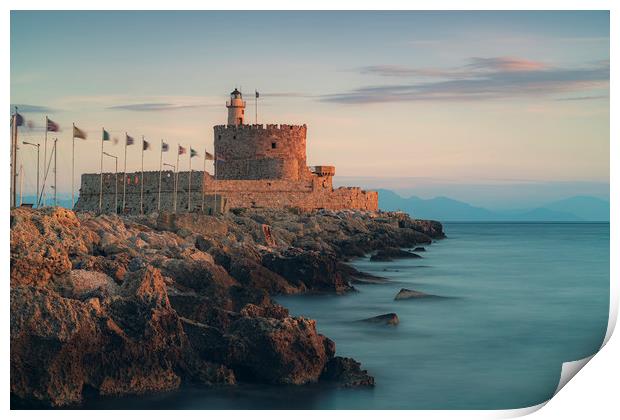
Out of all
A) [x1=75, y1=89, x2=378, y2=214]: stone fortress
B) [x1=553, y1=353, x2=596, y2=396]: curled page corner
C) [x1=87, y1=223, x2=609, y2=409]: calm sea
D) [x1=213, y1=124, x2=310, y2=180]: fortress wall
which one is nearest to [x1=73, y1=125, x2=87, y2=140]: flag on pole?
[x1=87, y1=223, x2=609, y2=409]: calm sea

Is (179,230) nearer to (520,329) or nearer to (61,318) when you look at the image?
(520,329)

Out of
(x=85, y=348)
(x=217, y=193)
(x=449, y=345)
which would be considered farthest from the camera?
(x=217, y=193)

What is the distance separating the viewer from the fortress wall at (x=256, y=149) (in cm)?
3775

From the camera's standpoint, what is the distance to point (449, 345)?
37.1 ft

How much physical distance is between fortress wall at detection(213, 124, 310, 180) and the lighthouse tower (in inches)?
20.0

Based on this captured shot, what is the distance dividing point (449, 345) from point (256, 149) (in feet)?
89.7

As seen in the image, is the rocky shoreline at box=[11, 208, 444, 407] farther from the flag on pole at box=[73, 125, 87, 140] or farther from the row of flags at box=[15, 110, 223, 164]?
the flag on pole at box=[73, 125, 87, 140]

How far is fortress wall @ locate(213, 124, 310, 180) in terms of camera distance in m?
37.8

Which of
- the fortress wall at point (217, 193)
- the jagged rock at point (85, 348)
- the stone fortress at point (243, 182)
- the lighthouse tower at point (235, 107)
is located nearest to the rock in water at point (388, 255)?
the stone fortress at point (243, 182)

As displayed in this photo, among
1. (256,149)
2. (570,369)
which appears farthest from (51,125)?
(256,149)

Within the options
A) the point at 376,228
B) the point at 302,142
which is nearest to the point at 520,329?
the point at 376,228

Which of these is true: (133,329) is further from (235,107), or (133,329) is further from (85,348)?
(235,107)

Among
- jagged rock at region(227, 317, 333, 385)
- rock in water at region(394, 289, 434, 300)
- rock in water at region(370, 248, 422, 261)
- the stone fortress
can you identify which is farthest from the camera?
the stone fortress

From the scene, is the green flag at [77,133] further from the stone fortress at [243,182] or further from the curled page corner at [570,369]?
the stone fortress at [243,182]
